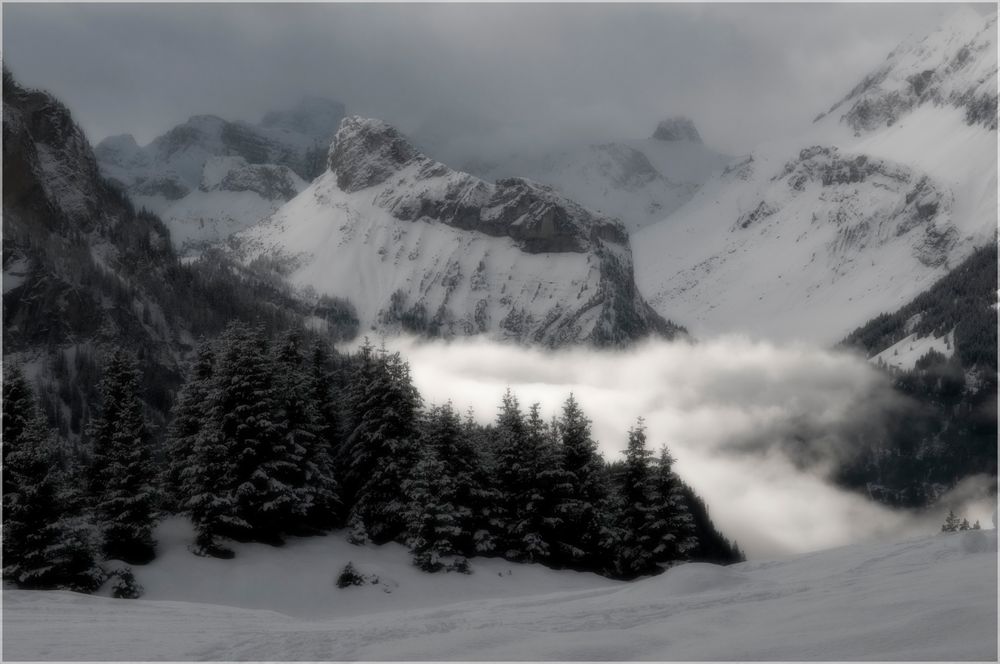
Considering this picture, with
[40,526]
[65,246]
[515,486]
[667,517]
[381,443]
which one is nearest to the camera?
[40,526]

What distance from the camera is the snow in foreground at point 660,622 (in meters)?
11.7

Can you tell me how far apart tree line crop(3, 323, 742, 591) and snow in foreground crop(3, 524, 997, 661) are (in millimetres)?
10770

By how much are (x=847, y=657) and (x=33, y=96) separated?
15587cm

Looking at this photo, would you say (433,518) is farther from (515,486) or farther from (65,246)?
(65,246)

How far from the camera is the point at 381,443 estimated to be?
38.3m

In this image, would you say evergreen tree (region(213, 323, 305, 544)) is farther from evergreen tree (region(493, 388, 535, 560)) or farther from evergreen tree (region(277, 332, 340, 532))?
evergreen tree (region(493, 388, 535, 560))

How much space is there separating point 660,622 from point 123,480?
77.1 feet

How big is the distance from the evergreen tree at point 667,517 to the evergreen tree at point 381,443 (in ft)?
37.9

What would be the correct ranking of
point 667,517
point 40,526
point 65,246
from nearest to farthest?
point 40,526
point 667,517
point 65,246

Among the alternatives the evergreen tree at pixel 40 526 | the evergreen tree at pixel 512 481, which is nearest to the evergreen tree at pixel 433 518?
the evergreen tree at pixel 512 481

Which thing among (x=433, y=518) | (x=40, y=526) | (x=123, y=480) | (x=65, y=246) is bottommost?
(x=40, y=526)

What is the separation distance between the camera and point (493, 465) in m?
38.0

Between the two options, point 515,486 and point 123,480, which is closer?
point 123,480

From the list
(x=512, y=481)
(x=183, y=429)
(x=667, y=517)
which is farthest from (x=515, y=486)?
(x=183, y=429)
